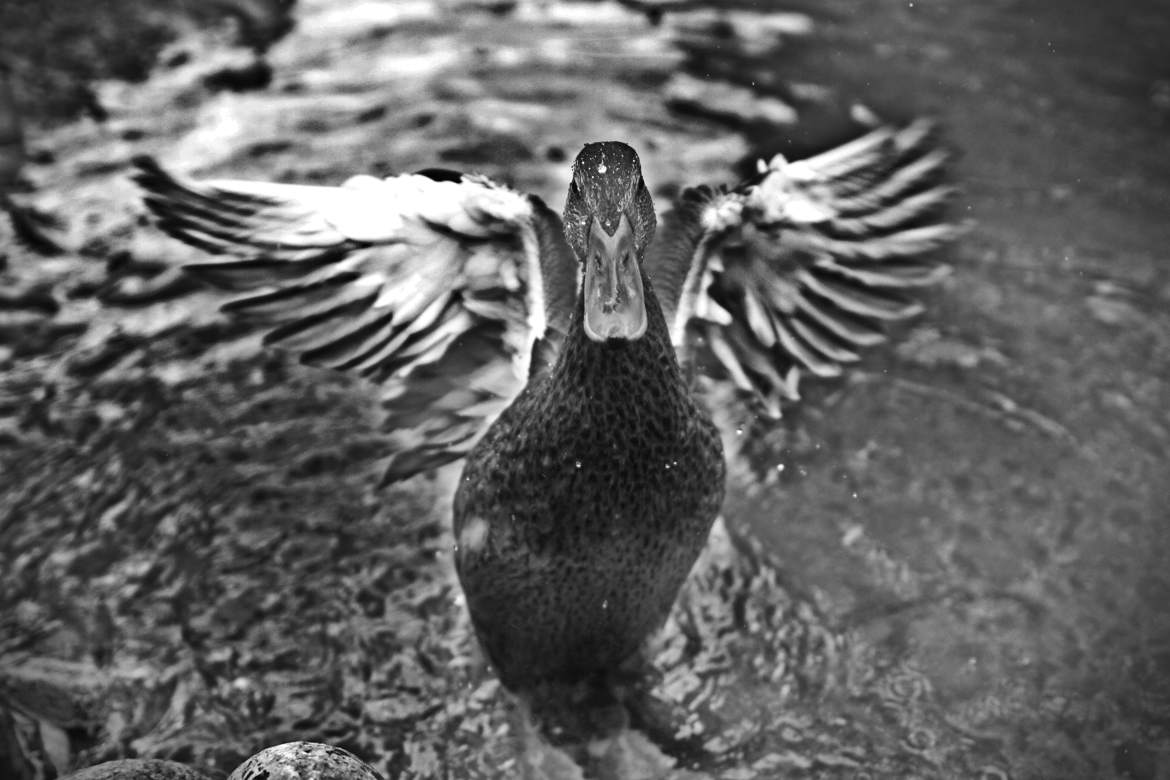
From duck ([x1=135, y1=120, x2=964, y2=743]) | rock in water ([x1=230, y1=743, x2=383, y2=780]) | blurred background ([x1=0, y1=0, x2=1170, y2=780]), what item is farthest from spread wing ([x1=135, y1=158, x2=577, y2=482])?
rock in water ([x1=230, y1=743, x2=383, y2=780])

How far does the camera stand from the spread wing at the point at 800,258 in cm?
476

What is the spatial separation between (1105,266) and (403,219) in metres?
4.17

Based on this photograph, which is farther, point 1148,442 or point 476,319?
point 1148,442

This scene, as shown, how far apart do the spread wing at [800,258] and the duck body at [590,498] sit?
1.90ft

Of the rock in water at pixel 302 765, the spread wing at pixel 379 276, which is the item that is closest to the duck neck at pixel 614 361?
the spread wing at pixel 379 276

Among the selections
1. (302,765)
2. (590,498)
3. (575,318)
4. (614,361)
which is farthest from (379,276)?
(302,765)

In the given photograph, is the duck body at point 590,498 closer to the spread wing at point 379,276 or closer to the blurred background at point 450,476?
the spread wing at point 379,276

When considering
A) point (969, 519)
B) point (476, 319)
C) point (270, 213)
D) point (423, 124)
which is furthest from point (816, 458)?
point (423, 124)

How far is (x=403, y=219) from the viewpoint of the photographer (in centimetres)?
462

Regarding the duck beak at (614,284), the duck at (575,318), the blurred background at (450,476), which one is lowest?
the blurred background at (450,476)

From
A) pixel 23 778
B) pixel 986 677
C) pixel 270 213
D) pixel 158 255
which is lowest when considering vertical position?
pixel 986 677

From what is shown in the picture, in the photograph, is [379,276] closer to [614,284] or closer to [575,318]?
[575,318]

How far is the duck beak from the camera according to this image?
12.6 feet

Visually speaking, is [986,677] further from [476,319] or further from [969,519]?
[476,319]
